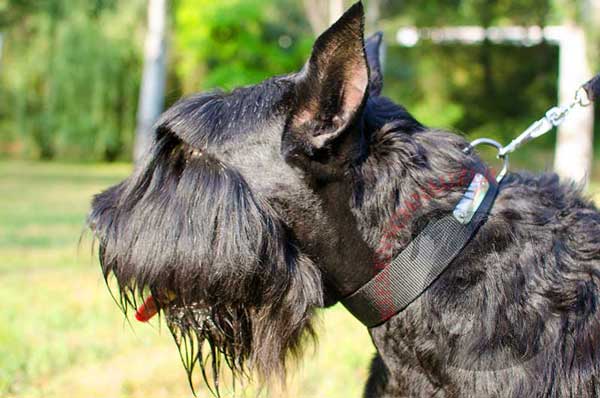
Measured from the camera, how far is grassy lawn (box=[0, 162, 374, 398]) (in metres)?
4.18

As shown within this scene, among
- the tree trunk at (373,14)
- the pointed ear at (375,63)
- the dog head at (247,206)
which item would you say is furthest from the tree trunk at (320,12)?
the dog head at (247,206)

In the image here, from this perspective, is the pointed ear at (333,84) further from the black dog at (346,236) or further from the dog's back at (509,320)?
the dog's back at (509,320)

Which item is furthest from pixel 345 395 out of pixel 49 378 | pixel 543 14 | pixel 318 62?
pixel 543 14

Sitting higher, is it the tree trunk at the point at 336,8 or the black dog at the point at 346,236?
the tree trunk at the point at 336,8

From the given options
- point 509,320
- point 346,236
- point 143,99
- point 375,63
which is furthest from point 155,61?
point 509,320

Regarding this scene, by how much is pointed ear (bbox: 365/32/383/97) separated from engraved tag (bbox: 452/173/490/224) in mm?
507

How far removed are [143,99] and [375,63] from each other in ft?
53.1

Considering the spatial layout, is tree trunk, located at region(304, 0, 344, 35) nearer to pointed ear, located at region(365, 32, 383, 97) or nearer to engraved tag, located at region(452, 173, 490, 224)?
pointed ear, located at region(365, 32, 383, 97)

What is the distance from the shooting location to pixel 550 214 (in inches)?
96.6

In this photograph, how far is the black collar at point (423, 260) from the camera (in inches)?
90.0

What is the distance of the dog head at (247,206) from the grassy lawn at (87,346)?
0.41 metres

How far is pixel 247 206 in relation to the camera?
234 centimetres

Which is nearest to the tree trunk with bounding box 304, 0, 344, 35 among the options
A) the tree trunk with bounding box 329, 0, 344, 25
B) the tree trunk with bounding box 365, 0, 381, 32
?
the tree trunk with bounding box 329, 0, 344, 25

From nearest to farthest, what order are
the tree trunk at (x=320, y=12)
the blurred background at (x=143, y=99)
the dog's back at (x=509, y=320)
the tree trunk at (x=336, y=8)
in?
the dog's back at (x=509, y=320) < the blurred background at (x=143, y=99) < the tree trunk at (x=336, y=8) < the tree trunk at (x=320, y=12)
